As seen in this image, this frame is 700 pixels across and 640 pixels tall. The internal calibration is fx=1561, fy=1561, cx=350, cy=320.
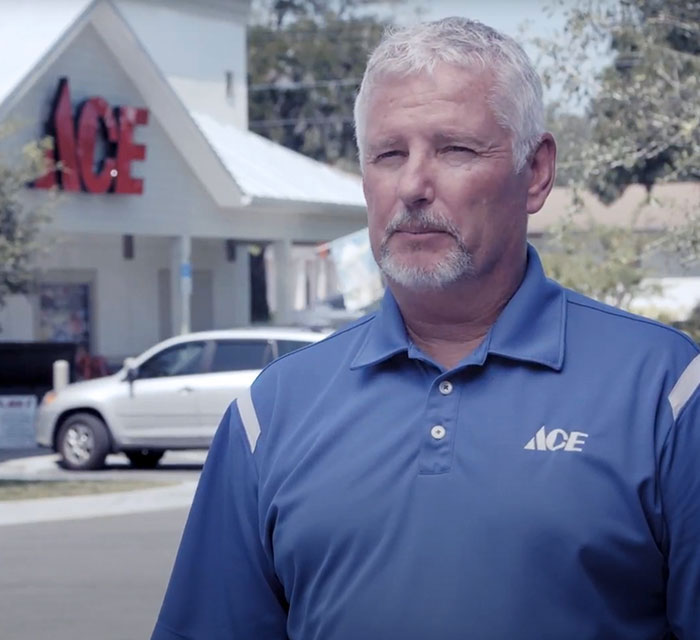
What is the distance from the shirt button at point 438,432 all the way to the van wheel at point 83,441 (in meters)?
17.2

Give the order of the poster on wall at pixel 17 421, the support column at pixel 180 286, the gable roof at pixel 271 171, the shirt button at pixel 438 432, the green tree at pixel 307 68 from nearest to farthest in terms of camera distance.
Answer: the shirt button at pixel 438 432
the poster on wall at pixel 17 421
the support column at pixel 180 286
the gable roof at pixel 271 171
the green tree at pixel 307 68

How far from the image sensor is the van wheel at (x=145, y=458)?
2019 cm

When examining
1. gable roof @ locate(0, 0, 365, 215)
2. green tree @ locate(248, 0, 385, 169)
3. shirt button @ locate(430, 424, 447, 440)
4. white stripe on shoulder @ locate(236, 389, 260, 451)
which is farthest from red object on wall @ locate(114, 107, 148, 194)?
green tree @ locate(248, 0, 385, 169)

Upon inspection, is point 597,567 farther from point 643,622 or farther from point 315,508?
point 315,508

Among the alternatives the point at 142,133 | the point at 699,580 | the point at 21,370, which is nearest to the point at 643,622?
the point at 699,580

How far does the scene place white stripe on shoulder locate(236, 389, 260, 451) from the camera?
2.78 meters

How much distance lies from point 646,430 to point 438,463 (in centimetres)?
33

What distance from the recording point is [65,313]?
1213 inches

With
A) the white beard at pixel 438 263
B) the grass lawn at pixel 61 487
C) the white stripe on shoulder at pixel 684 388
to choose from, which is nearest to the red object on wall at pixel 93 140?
the grass lawn at pixel 61 487

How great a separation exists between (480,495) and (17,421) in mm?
20818

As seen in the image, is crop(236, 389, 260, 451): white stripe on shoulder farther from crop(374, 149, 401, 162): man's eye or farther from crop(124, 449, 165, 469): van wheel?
crop(124, 449, 165, 469): van wheel

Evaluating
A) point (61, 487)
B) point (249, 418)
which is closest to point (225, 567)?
point (249, 418)

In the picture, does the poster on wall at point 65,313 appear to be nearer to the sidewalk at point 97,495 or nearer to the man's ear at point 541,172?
the sidewalk at point 97,495

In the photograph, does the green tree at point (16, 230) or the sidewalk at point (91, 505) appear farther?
the green tree at point (16, 230)
